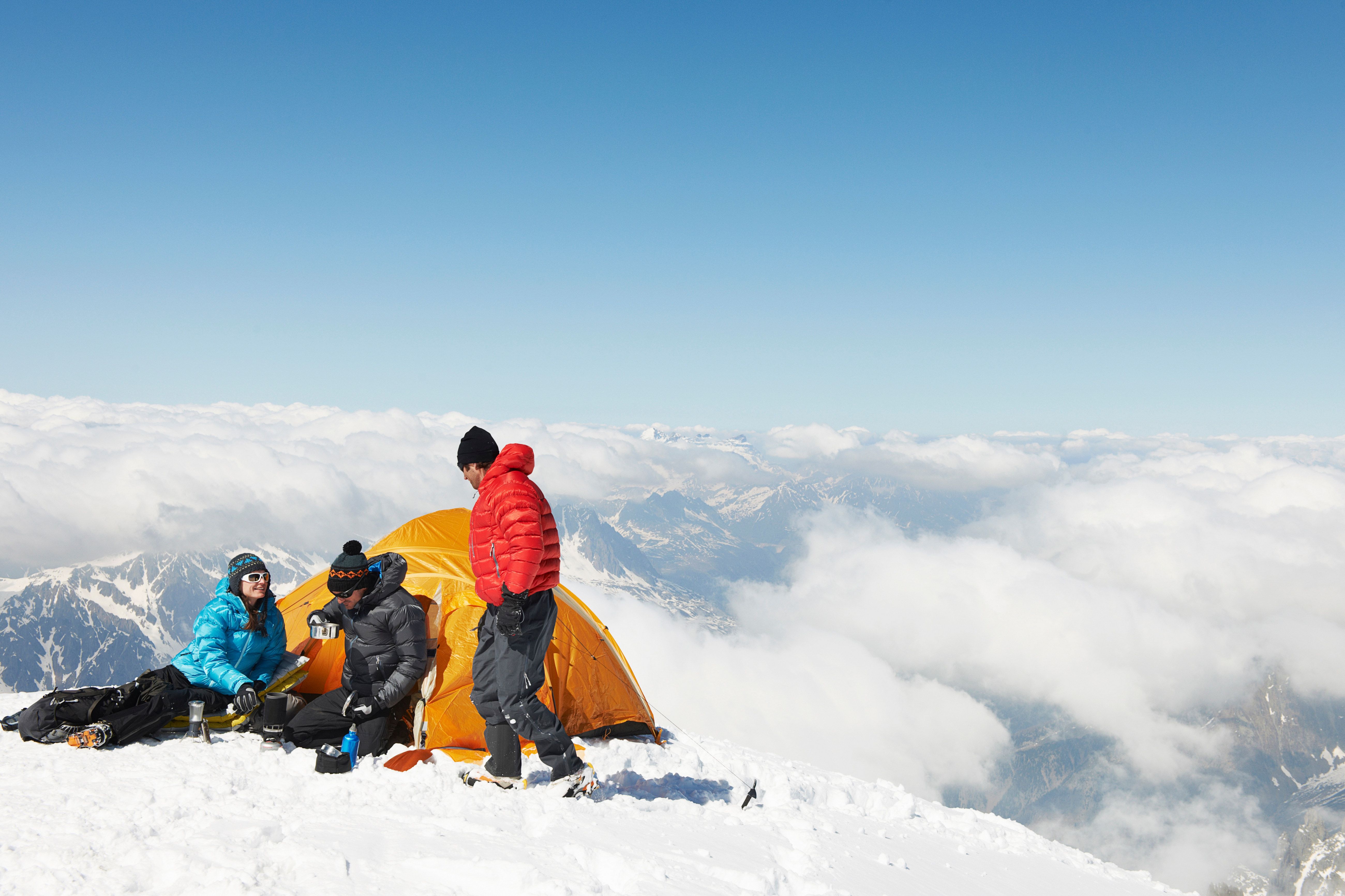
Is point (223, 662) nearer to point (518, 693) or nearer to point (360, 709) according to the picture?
point (360, 709)

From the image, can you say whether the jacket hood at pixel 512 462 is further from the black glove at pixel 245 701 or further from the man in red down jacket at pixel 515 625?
the black glove at pixel 245 701

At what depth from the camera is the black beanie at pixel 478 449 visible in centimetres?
758

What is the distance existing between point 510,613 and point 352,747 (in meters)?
2.92

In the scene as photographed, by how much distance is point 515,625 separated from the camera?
6.48 meters

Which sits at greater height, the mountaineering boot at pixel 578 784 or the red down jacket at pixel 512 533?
the red down jacket at pixel 512 533

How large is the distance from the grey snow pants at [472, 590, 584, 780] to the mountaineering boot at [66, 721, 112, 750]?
4165 millimetres

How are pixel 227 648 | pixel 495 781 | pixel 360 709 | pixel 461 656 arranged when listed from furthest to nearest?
pixel 461 656, pixel 227 648, pixel 360 709, pixel 495 781

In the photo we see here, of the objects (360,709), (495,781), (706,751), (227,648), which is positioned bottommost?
(706,751)

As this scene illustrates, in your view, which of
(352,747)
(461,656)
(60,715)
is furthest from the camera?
(461,656)

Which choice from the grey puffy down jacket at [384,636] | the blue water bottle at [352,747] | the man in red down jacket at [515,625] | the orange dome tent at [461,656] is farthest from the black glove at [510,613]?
the blue water bottle at [352,747]

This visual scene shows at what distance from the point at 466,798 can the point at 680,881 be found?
262 centimetres

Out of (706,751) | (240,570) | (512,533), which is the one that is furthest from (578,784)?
(240,570)

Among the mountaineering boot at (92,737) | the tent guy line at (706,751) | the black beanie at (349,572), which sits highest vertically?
the black beanie at (349,572)

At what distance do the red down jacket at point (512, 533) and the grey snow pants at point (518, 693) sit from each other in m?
0.32
